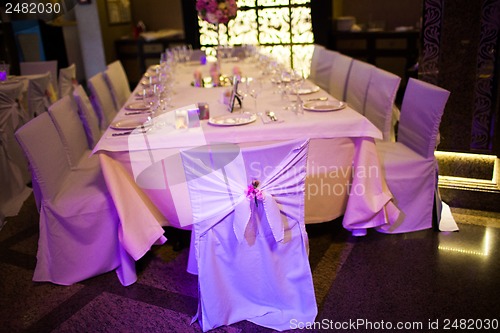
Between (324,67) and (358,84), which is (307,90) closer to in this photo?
(358,84)

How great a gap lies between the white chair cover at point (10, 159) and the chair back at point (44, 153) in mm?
1128

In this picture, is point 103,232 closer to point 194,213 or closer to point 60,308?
point 60,308

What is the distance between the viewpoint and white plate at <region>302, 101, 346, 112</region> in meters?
2.94

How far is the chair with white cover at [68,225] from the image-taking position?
106 inches

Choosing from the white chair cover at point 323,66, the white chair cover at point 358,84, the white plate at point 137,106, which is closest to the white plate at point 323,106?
the white chair cover at point 358,84

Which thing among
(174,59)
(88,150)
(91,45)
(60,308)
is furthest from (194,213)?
(91,45)

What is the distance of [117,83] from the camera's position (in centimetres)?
483

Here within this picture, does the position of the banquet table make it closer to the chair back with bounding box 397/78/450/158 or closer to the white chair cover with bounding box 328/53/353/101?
the chair back with bounding box 397/78/450/158

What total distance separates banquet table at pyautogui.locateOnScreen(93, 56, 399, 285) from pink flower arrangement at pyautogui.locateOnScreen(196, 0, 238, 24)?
1.70 m

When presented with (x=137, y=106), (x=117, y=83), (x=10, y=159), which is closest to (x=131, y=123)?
(x=137, y=106)

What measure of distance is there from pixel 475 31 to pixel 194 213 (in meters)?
2.40

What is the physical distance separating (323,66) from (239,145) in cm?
289

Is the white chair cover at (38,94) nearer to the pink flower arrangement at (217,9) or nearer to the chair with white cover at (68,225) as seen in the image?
the pink flower arrangement at (217,9)
